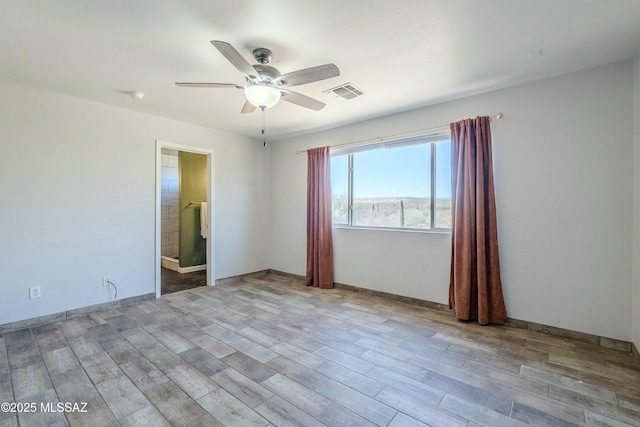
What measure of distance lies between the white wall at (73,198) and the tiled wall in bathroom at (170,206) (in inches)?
93.2

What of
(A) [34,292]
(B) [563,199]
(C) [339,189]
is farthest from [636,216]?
(A) [34,292]

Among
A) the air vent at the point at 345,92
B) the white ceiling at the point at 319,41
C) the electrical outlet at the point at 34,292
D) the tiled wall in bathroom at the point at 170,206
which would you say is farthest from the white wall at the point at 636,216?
the tiled wall in bathroom at the point at 170,206

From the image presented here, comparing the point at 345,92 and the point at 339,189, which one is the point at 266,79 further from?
the point at 339,189

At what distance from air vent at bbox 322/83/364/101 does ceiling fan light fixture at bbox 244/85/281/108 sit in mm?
Answer: 929

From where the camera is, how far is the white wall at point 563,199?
2455 millimetres

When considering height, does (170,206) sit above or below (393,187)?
below

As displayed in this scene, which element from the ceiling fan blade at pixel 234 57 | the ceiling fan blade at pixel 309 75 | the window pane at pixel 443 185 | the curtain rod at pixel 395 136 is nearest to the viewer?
the ceiling fan blade at pixel 234 57

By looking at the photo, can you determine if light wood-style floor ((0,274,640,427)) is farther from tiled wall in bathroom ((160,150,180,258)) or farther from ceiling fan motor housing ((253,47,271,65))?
tiled wall in bathroom ((160,150,180,258))

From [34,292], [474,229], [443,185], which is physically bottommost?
[34,292]

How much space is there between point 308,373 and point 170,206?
5585mm

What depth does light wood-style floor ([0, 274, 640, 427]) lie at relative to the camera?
1695 mm

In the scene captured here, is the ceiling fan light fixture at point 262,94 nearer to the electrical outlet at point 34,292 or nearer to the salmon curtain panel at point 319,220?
the salmon curtain panel at point 319,220

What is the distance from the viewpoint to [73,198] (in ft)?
10.7

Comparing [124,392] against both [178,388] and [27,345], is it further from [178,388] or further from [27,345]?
[27,345]
